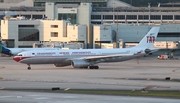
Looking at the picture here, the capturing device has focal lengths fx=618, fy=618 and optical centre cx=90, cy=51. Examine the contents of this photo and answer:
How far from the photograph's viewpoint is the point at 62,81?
6688 centimetres

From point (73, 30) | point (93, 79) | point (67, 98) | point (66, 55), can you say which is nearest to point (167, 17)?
point (73, 30)

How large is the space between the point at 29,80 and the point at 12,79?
2.47m

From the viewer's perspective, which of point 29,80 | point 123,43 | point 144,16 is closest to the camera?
point 29,80

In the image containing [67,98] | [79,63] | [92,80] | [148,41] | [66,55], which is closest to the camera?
[67,98]

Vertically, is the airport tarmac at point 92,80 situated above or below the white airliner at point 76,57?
below

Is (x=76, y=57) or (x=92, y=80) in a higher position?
(x=76, y=57)

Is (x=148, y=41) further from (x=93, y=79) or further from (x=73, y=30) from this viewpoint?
(x=73, y=30)

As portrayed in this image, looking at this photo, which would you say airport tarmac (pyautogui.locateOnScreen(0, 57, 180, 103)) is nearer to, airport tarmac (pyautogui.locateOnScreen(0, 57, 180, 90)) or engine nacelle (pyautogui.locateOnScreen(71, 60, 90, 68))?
airport tarmac (pyautogui.locateOnScreen(0, 57, 180, 90))

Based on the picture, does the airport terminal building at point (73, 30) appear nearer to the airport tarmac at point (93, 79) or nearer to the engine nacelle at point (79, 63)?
the engine nacelle at point (79, 63)

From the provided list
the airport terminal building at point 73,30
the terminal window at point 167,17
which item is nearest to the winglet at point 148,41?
the airport terminal building at point 73,30

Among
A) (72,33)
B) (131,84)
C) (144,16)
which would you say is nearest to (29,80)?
(131,84)

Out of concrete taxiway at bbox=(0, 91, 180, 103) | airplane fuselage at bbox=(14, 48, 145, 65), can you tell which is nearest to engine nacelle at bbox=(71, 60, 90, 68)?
airplane fuselage at bbox=(14, 48, 145, 65)

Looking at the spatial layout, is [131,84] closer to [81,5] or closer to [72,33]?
[72,33]

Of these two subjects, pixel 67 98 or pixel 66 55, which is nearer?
pixel 67 98
